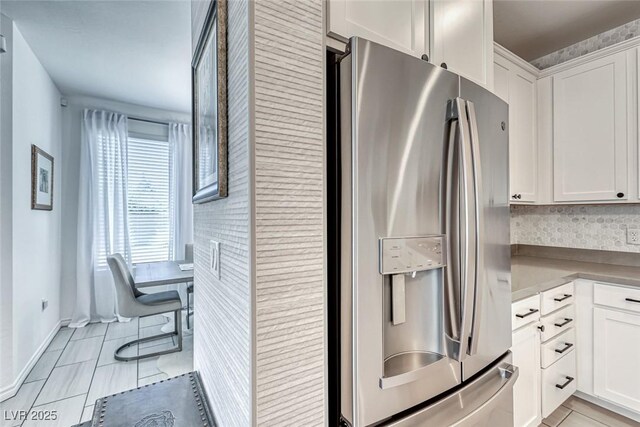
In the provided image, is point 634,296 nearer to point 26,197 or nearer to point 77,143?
point 26,197

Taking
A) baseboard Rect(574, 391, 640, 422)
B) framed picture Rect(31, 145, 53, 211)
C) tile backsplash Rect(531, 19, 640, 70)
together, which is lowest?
baseboard Rect(574, 391, 640, 422)

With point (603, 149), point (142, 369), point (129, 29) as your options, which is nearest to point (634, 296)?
point (603, 149)

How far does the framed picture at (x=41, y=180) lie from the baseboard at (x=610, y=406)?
4.58m

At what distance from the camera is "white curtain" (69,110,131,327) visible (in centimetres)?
374

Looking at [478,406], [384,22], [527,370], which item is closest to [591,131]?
[527,370]

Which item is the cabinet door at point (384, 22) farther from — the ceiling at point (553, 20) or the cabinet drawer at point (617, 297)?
the cabinet drawer at point (617, 297)

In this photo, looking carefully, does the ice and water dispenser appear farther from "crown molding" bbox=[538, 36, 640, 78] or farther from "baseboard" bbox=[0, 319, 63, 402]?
"baseboard" bbox=[0, 319, 63, 402]

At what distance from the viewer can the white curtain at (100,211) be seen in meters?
3.74

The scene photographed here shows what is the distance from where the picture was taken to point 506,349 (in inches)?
46.1

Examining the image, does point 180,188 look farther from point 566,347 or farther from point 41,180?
point 566,347

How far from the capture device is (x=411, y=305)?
2.86 feet

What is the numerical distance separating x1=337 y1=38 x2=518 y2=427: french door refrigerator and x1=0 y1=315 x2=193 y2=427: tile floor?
224cm

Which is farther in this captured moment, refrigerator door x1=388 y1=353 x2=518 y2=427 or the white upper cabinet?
the white upper cabinet

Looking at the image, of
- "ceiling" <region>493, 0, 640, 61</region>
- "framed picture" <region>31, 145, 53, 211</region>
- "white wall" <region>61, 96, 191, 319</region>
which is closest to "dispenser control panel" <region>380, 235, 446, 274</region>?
"ceiling" <region>493, 0, 640, 61</region>
